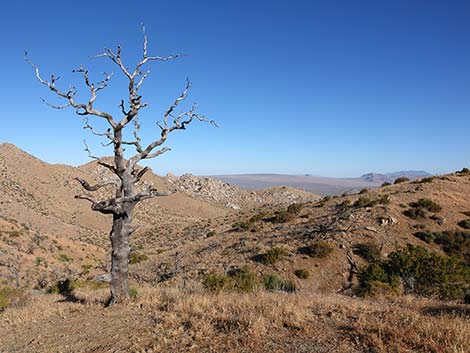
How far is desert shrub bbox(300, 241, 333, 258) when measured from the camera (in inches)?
837

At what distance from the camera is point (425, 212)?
25859mm

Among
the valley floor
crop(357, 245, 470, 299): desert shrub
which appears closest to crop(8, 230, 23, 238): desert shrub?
the valley floor

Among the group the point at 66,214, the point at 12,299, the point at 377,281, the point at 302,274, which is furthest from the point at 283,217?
the point at 66,214

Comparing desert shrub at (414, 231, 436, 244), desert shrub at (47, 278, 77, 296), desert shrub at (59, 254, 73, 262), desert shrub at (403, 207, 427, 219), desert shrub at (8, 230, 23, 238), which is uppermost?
desert shrub at (403, 207, 427, 219)

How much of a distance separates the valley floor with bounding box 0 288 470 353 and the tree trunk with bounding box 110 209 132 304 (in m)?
0.43

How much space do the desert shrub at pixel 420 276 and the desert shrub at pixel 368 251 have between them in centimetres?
279

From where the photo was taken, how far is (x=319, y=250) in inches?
840

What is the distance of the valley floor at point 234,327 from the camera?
609cm

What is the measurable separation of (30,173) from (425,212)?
67531 mm

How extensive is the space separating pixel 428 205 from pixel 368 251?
919 cm

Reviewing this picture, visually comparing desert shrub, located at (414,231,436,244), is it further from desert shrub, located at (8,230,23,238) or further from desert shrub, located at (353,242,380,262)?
desert shrub, located at (8,230,23,238)

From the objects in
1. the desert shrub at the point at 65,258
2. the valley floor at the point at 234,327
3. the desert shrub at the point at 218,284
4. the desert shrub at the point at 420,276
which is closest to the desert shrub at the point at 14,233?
the desert shrub at the point at 65,258

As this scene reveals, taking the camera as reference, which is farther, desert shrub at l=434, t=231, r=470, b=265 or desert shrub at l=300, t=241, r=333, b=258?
desert shrub at l=434, t=231, r=470, b=265

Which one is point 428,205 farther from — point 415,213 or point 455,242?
point 455,242
